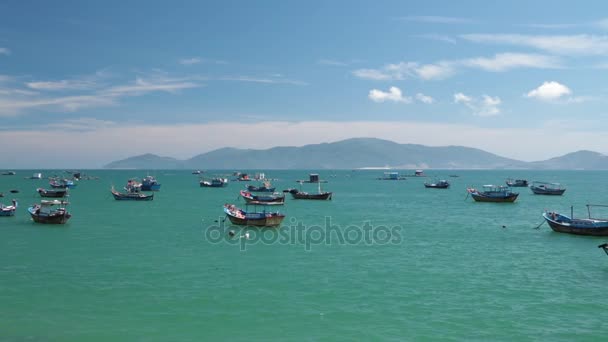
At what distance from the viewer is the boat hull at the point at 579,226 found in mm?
43094

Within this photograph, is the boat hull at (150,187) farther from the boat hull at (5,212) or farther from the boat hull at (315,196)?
the boat hull at (5,212)

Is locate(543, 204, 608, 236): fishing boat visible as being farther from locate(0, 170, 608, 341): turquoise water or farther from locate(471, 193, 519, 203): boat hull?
locate(471, 193, 519, 203): boat hull

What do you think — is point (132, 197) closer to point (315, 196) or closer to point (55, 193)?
point (55, 193)

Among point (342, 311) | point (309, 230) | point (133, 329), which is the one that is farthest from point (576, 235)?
point (133, 329)

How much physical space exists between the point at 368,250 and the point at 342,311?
15.2m

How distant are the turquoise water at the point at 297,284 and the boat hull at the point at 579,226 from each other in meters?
0.93

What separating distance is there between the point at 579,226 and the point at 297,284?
98.0 feet

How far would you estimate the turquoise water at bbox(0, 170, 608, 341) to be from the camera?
2041cm

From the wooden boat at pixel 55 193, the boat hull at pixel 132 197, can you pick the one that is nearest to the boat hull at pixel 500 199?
the boat hull at pixel 132 197

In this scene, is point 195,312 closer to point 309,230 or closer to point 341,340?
point 341,340

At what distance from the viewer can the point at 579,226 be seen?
4425 cm

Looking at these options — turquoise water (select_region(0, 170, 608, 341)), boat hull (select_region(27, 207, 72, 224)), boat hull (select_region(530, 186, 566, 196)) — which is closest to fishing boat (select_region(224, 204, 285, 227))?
turquoise water (select_region(0, 170, 608, 341))

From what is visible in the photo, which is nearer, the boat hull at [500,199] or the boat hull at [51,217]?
the boat hull at [51,217]

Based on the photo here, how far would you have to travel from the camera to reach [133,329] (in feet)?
66.2
